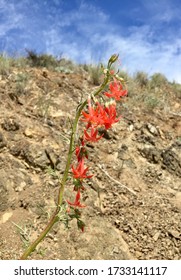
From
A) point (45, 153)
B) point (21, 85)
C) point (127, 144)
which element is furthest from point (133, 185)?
point (21, 85)

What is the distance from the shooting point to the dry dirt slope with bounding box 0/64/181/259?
5.05 meters

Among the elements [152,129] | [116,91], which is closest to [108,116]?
[116,91]

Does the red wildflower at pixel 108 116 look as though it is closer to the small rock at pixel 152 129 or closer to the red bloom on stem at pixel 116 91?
the red bloom on stem at pixel 116 91

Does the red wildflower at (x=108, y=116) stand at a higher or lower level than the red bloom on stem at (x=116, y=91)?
lower

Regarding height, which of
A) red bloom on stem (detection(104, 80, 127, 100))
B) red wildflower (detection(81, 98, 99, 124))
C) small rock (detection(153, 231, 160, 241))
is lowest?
small rock (detection(153, 231, 160, 241))

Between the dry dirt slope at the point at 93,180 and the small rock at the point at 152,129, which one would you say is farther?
the small rock at the point at 152,129

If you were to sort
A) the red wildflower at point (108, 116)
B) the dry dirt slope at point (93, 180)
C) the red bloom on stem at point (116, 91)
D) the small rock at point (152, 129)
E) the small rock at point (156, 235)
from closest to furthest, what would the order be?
the red wildflower at point (108, 116), the red bloom on stem at point (116, 91), the dry dirt slope at point (93, 180), the small rock at point (156, 235), the small rock at point (152, 129)

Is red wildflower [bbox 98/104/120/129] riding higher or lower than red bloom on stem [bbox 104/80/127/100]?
lower

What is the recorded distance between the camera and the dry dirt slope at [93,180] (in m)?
5.05

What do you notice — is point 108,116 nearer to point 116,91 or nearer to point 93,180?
point 116,91

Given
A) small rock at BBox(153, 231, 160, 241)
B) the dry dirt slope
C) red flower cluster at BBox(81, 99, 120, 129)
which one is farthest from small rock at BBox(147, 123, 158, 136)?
red flower cluster at BBox(81, 99, 120, 129)

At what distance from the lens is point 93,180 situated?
5.92 meters

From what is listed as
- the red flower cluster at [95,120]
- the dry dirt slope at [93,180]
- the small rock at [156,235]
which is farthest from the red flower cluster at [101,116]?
the small rock at [156,235]

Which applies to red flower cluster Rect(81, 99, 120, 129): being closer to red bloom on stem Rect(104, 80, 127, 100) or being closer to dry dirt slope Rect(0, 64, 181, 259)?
red bloom on stem Rect(104, 80, 127, 100)
